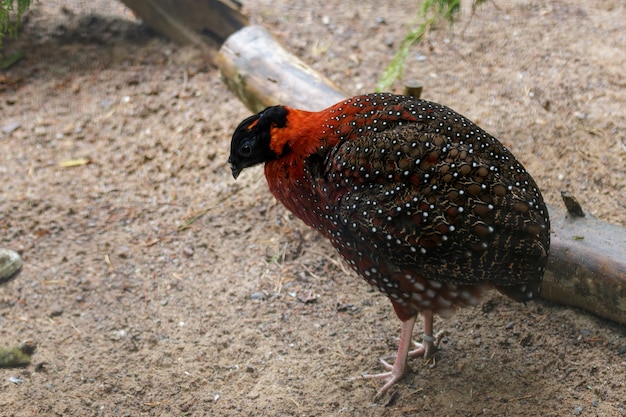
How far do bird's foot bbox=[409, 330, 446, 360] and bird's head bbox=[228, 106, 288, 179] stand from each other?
1383 mm

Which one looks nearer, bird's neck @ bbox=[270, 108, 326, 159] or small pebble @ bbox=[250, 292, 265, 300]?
bird's neck @ bbox=[270, 108, 326, 159]

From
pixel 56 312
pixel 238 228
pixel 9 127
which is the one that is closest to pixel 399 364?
pixel 238 228

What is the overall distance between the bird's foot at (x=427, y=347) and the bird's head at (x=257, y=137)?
1.38 m

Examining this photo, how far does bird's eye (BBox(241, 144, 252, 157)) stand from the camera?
3570 millimetres

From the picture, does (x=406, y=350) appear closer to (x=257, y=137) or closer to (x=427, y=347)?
(x=427, y=347)

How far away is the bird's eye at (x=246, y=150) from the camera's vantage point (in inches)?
141

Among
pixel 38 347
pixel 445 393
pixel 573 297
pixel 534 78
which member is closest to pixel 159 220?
pixel 38 347

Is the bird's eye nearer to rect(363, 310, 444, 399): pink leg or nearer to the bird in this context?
the bird

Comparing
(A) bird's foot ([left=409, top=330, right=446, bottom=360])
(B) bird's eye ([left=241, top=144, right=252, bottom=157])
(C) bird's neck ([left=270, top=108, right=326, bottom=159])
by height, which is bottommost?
(A) bird's foot ([left=409, top=330, right=446, bottom=360])

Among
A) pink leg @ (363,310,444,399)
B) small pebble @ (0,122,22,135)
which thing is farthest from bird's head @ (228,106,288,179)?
small pebble @ (0,122,22,135)

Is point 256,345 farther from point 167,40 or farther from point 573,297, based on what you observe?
point 167,40

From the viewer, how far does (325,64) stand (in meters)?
6.23

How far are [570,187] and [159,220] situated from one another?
306cm

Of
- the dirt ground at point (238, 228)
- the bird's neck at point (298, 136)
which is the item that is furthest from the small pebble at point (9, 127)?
the bird's neck at point (298, 136)
